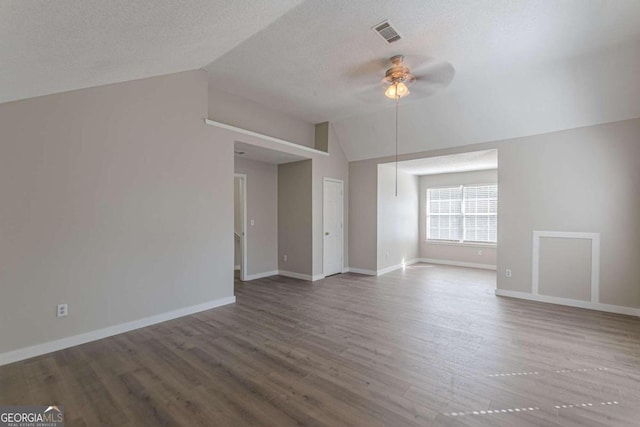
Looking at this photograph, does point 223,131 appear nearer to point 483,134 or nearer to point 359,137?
point 359,137

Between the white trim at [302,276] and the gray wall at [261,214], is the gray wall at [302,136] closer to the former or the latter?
the white trim at [302,276]

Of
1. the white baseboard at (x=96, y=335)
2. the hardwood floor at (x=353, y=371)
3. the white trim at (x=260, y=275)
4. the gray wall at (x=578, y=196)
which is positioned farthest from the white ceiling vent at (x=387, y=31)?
the white trim at (x=260, y=275)

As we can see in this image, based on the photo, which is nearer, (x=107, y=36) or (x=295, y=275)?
(x=107, y=36)

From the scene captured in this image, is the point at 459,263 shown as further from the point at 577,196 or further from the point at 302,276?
the point at 302,276

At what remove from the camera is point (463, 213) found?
730cm

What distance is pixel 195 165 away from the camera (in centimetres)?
381

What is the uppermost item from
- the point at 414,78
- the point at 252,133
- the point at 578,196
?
the point at 414,78

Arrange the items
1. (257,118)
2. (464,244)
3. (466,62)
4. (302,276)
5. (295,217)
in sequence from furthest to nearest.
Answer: (464,244) → (295,217) → (302,276) → (257,118) → (466,62)

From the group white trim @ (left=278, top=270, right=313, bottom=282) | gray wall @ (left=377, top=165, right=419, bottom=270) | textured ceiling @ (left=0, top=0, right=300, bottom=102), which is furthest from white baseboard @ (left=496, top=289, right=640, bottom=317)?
textured ceiling @ (left=0, top=0, right=300, bottom=102)

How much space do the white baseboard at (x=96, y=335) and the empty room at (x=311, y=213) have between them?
0.7 inches

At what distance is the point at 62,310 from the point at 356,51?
4.10 metres

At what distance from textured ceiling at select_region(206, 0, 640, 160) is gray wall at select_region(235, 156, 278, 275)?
134 cm

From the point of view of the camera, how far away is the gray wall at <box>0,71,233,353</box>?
259 cm

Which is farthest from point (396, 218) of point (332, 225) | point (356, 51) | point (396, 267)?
point (356, 51)
